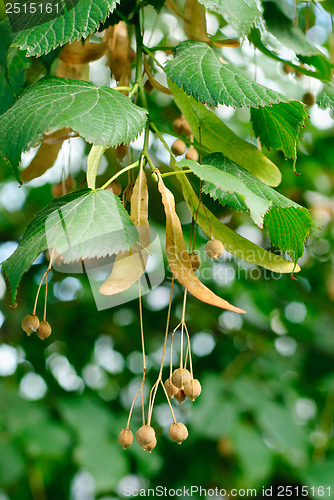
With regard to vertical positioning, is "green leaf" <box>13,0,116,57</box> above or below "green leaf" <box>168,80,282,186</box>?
above

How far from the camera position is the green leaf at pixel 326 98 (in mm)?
716

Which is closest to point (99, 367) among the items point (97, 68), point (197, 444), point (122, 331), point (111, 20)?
point (122, 331)

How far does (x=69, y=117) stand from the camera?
55 centimetres

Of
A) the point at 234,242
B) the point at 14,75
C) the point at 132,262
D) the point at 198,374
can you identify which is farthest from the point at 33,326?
the point at 198,374

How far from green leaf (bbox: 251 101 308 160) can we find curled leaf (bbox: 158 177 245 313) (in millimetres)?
220

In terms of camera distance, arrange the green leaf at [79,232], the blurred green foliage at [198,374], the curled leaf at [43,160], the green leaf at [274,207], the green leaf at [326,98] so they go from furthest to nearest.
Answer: the blurred green foliage at [198,374] → the curled leaf at [43,160] → the green leaf at [326,98] → the green leaf at [274,207] → the green leaf at [79,232]

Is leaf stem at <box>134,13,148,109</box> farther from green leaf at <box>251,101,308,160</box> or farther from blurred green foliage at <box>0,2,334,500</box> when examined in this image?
blurred green foliage at <box>0,2,334,500</box>

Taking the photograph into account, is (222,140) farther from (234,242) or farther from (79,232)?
(79,232)

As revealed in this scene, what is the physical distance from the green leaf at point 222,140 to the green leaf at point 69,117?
0.48ft

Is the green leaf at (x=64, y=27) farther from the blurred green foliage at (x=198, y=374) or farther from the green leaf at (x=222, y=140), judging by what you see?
the blurred green foliage at (x=198, y=374)

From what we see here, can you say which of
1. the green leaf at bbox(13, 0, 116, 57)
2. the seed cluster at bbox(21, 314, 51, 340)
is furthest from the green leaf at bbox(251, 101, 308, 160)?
the seed cluster at bbox(21, 314, 51, 340)

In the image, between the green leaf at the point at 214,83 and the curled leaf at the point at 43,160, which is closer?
the green leaf at the point at 214,83

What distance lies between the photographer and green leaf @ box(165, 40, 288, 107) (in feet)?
2.00

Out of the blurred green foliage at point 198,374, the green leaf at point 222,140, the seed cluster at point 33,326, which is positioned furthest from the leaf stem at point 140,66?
the blurred green foliage at point 198,374
